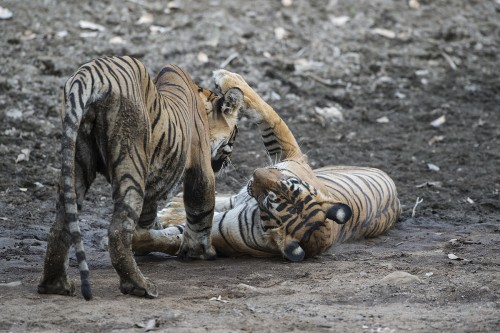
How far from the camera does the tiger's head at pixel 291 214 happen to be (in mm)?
6305

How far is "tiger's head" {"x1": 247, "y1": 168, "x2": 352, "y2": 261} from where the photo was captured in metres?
6.30

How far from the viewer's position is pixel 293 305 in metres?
5.11

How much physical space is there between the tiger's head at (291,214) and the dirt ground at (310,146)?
13 centimetres

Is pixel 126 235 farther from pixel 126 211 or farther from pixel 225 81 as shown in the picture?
pixel 225 81

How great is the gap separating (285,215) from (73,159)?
195 cm

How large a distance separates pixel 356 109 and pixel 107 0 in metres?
3.45

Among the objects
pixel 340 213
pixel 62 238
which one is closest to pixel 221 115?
pixel 340 213

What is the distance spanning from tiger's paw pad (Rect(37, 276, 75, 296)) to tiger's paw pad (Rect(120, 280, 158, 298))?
0.88ft

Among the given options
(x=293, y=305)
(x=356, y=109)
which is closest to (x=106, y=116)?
(x=293, y=305)

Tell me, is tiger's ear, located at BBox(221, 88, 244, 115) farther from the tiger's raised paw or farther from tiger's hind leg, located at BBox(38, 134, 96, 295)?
tiger's hind leg, located at BBox(38, 134, 96, 295)

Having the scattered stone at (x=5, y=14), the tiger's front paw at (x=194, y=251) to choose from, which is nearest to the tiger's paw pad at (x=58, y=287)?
the tiger's front paw at (x=194, y=251)

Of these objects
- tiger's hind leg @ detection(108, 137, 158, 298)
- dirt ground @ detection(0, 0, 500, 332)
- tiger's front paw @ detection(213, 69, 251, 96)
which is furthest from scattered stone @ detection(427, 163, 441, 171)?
tiger's hind leg @ detection(108, 137, 158, 298)

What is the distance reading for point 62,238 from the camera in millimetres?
4953

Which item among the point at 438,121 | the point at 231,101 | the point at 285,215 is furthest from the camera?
the point at 438,121
